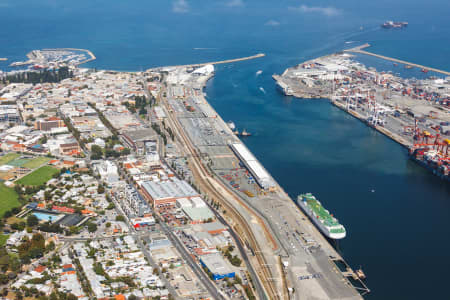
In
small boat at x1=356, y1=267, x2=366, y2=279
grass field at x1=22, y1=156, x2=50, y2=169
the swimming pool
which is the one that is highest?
grass field at x1=22, y1=156, x2=50, y2=169

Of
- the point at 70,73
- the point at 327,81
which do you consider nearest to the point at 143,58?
the point at 70,73

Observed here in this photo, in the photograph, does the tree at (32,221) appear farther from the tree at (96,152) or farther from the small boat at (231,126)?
the small boat at (231,126)

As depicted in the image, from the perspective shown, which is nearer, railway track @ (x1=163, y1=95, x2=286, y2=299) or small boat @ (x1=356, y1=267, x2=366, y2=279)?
railway track @ (x1=163, y1=95, x2=286, y2=299)

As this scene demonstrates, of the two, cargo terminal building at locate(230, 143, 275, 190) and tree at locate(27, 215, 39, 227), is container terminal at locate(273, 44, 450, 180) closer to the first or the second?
cargo terminal building at locate(230, 143, 275, 190)

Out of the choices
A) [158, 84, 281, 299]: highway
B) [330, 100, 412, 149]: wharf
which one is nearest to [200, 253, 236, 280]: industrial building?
[158, 84, 281, 299]: highway

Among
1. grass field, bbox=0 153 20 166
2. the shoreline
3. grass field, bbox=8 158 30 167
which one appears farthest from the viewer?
grass field, bbox=0 153 20 166

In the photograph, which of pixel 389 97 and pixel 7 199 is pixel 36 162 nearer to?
pixel 7 199

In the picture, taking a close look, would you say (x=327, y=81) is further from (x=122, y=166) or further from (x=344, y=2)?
(x=344, y=2)

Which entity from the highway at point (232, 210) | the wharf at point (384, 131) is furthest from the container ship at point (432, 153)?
the highway at point (232, 210)
